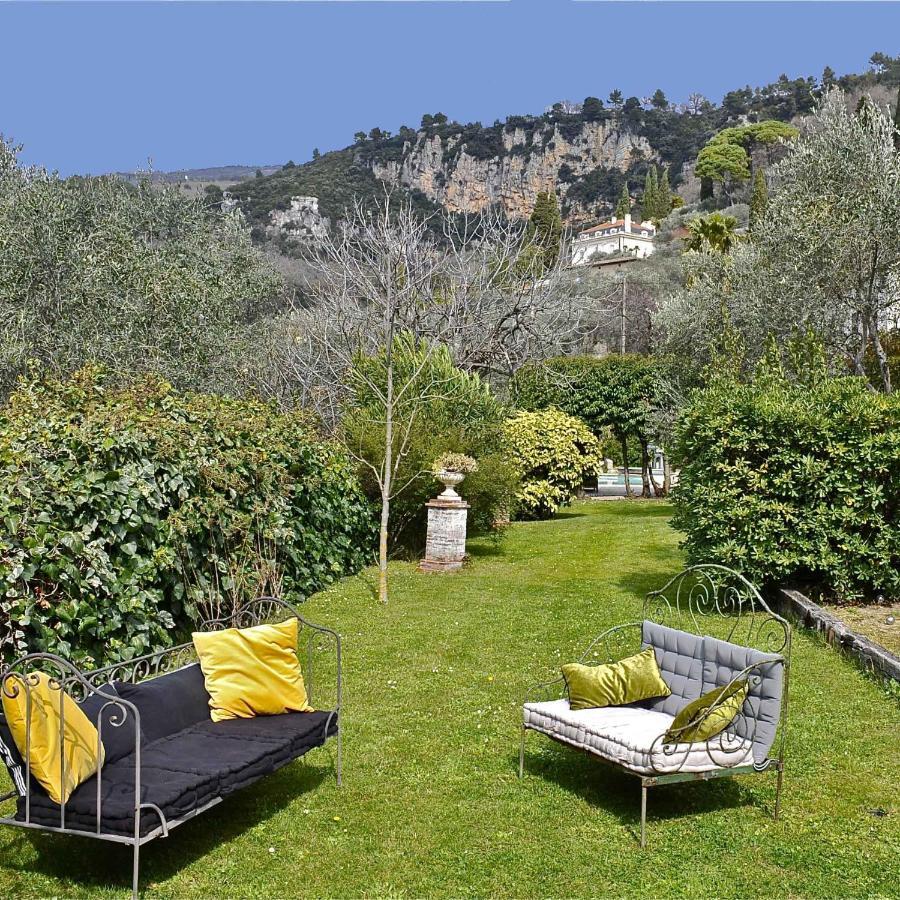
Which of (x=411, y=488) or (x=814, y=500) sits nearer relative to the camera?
(x=814, y=500)

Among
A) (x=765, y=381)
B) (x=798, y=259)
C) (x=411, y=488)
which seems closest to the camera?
(x=765, y=381)

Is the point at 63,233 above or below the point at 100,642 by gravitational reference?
above

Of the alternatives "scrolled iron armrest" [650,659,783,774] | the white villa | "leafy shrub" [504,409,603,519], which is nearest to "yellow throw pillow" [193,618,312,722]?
"scrolled iron armrest" [650,659,783,774]

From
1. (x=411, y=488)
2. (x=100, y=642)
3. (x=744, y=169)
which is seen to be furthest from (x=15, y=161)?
(x=744, y=169)

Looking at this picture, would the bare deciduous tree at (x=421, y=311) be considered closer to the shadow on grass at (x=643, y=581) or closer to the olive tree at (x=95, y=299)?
the olive tree at (x=95, y=299)

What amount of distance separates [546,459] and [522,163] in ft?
395

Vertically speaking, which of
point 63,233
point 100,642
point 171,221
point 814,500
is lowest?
point 100,642

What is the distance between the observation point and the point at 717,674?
16.5 feet

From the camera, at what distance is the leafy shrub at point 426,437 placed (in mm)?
13102

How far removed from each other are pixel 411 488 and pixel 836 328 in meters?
9.77

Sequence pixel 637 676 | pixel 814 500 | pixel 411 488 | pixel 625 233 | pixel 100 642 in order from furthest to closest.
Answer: pixel 625 233
pixel 411 488
pixel 814 500
pixel 100 642
pixel 637 676

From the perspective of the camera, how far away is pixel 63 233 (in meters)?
15.0

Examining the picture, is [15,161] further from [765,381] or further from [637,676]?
[637,676]

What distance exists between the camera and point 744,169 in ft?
288
